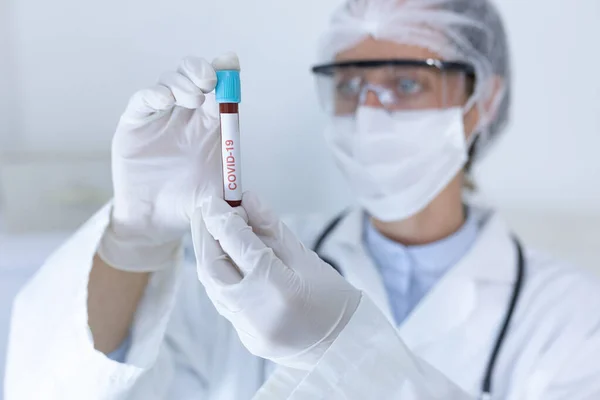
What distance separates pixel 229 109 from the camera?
64cm

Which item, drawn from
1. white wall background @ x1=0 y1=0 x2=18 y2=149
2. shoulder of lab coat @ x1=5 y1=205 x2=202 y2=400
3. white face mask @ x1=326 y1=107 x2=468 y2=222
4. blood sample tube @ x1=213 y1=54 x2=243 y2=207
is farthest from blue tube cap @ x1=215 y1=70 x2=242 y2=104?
white wall background @ x1=0 y1=0 x2=18 y2=149

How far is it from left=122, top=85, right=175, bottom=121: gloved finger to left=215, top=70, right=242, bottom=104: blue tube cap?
0.22 ft

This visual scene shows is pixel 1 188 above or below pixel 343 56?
below

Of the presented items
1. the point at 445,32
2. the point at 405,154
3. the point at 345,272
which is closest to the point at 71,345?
the point at 345,272

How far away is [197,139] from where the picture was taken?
0.76 metres

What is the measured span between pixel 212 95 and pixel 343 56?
17.2 inches

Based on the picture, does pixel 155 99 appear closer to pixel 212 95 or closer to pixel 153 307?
pixel 212 95

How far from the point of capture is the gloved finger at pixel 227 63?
0.66 m

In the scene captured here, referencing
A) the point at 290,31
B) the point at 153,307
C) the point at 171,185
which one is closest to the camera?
the point at 171,185

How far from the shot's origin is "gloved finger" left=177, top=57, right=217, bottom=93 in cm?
65

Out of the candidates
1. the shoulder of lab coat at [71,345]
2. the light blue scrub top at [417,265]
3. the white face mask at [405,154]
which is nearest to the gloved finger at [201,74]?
the shoulder of lab coat at [71,345]

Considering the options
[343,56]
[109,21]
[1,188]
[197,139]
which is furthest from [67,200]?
[343,56]

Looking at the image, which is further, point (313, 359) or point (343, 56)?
point (343, 56)

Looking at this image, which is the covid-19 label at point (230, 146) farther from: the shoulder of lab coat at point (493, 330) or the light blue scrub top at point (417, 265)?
the light blue scrub top at point (417, 265)
